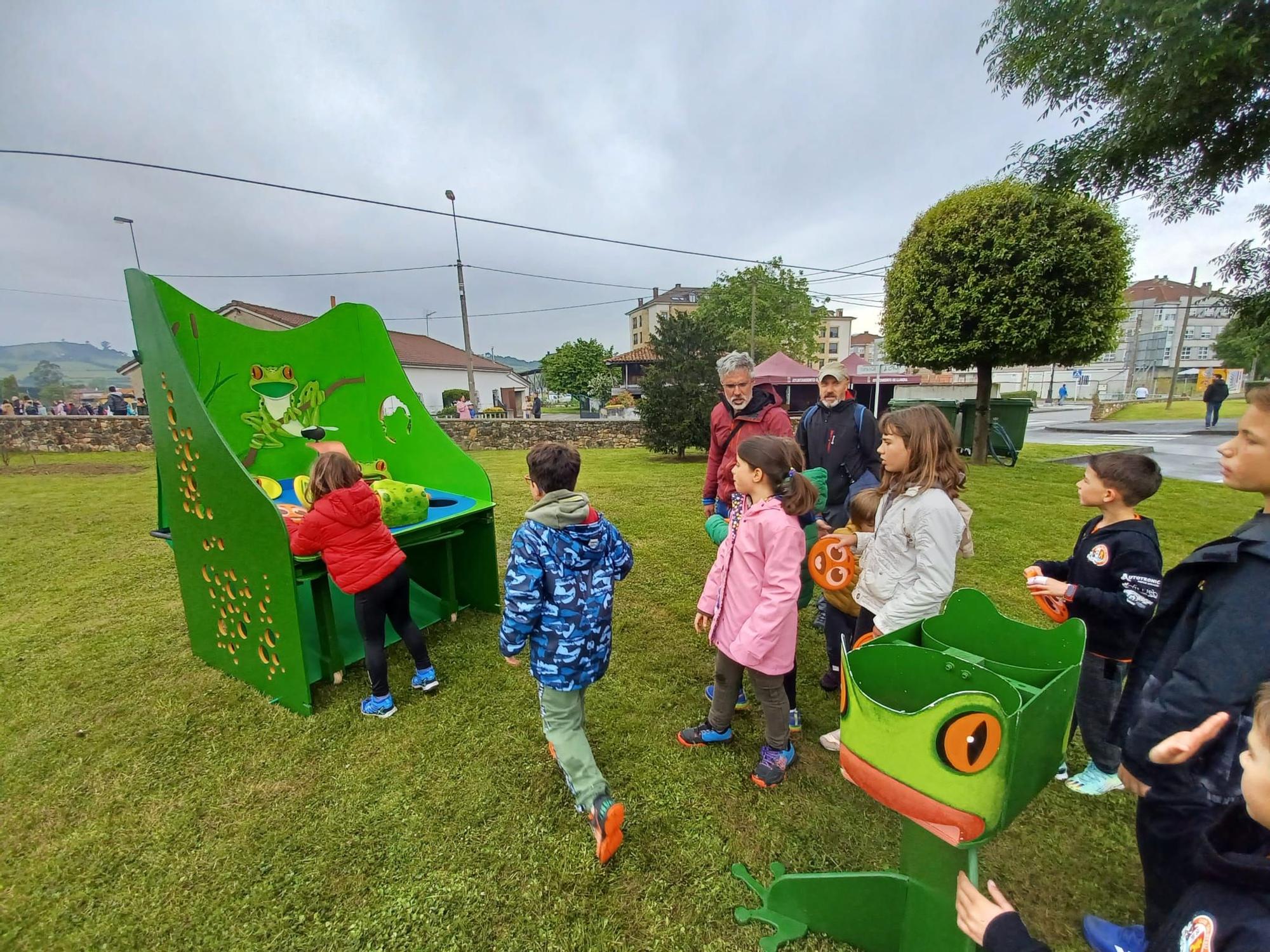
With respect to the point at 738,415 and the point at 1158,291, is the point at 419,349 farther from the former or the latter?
the point at 1158,291

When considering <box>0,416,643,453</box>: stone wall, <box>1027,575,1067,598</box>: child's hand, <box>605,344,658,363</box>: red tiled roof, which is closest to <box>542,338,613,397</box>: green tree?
<box>605,344,658,363</box>: red tiled roof

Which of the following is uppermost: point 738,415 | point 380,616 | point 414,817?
point 738,415

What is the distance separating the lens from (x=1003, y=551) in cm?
528

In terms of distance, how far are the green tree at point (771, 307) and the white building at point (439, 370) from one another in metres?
15.3

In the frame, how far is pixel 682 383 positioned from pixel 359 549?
982cm

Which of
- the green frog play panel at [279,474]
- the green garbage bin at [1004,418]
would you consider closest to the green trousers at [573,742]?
the green frog play panel at [279,474]

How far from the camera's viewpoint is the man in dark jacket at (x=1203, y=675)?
117cm

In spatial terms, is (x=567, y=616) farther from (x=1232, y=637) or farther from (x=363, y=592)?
(x=1232, y=637)

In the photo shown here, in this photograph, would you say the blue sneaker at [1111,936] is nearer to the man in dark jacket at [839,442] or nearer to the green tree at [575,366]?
the man in dark jacket at [839,442]

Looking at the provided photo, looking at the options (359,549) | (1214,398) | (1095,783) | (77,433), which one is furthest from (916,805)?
(1214,398)

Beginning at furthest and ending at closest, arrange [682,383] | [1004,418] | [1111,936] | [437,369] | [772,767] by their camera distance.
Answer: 1. [437,369]
2. [682,383]
3. [1004,418]
4. [772,767]
5. [1111,936]

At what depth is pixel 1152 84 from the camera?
445 centimetres

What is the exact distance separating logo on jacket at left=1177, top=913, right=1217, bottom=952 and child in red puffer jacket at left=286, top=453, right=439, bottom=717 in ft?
8.99

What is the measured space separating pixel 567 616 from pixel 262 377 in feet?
10.6
